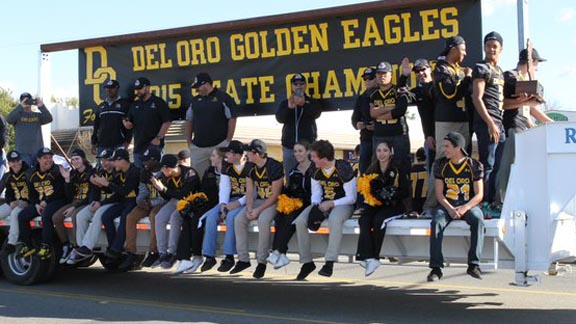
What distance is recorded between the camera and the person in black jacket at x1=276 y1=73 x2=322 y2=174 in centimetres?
1008

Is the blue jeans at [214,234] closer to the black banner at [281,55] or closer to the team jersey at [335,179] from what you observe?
the team jersey at [335,179]

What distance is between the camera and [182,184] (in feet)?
30.3

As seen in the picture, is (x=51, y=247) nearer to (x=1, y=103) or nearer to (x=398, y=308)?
(x=398, y=308)

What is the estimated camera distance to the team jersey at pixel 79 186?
33.0 feet

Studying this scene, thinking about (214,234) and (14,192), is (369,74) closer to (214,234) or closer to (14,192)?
Answer: (214,234)

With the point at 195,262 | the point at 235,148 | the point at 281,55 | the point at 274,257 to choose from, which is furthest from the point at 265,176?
the point at 281,55

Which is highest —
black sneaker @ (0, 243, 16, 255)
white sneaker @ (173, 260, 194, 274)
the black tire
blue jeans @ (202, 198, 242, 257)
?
blue jeans @ (202, 198, 242, 257)

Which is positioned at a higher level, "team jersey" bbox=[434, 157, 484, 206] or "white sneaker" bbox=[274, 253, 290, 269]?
"team jersey" bbox=[434, 157, 484, 206]

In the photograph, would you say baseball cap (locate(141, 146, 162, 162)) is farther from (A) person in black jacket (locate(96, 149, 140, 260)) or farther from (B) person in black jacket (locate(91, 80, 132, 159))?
(B) person in black jacket (locate(91, 80, 132, 159))

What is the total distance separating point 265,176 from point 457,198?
237 centimetres

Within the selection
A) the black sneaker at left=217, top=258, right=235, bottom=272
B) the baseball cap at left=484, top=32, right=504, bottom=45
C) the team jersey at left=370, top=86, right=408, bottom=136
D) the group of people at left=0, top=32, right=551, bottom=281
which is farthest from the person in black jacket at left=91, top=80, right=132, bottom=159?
the baseball cap at left=484, top=32, right=504, bottom=45

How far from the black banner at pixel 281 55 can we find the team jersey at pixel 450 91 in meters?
1.20

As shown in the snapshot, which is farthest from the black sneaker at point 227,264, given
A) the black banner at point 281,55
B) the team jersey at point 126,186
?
the black banner at point 281,55

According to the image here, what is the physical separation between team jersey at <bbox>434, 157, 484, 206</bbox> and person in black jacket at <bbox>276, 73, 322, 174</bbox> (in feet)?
9.43
